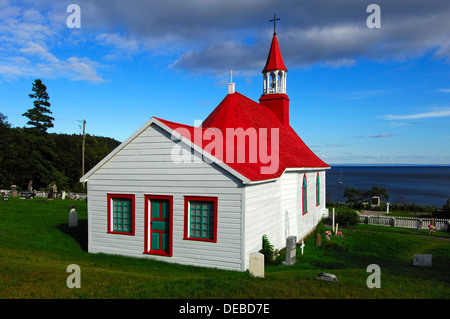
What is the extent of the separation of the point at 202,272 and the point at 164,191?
3400 mm

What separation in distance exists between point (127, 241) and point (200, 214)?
11.5 feet

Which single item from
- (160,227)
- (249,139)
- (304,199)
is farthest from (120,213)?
(304,199)

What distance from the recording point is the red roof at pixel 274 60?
77.1 feet

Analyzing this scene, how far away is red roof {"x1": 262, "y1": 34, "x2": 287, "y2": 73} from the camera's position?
23.5m

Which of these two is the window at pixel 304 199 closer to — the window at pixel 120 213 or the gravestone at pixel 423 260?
the gravestone at pixel 423 260

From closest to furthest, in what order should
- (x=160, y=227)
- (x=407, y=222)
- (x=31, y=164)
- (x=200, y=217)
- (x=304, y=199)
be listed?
(x=200, y=217) → (x=160, y=227) → (x=304, y=199) → (x=407, y=222) → (x=31, y=164)

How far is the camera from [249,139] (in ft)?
49.3

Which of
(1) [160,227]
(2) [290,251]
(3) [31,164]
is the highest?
(3) [31,164]

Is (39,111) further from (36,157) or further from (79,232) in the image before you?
(79,232)

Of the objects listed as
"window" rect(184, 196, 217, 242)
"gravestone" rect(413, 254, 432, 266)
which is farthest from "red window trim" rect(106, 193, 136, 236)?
"gravestone" rect(413, 254, 432, 266)

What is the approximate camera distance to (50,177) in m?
42.8

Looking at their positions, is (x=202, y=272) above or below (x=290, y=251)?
below
